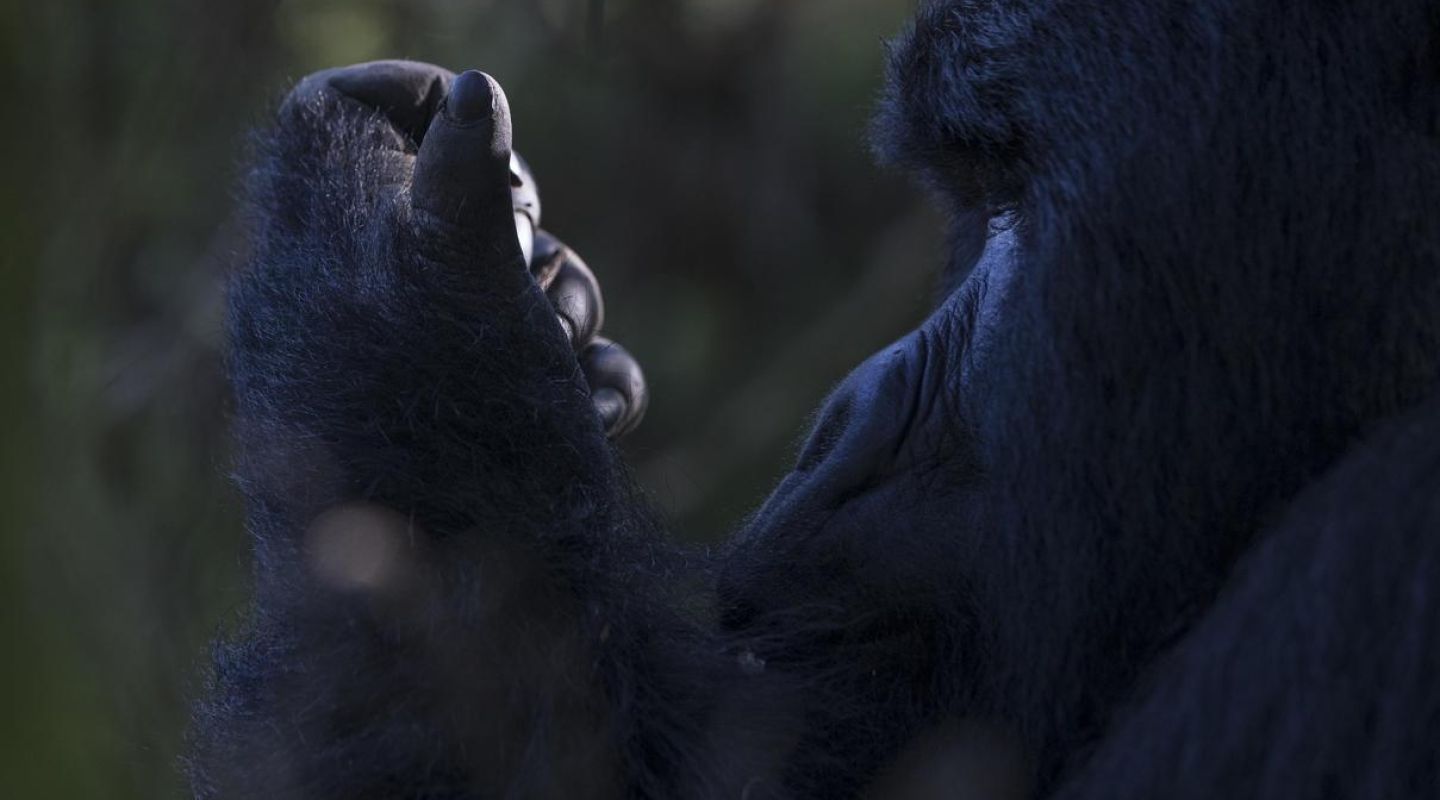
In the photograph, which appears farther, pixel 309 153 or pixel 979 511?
pixel 309 153

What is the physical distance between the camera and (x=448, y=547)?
4.24ft

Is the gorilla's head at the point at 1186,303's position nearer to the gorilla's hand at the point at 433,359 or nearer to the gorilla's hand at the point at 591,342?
the gorilla's hand at the point at 433,359

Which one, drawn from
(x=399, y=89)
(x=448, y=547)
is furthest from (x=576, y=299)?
(x=448, y=547)

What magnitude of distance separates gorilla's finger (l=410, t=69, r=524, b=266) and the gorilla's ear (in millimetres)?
374

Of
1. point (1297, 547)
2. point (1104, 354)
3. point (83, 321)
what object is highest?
point (83, 321)

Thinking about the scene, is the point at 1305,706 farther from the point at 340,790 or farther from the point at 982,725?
the point at 340,790

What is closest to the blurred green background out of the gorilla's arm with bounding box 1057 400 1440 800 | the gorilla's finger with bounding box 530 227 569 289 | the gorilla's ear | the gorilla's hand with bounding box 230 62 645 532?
the gorilla's finger with bounding box 530 227 569 289

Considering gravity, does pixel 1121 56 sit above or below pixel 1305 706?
above

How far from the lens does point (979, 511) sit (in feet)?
4.33

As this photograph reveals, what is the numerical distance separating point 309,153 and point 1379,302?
41.9 inches

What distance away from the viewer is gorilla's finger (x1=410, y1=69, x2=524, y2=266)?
1301 millimetres

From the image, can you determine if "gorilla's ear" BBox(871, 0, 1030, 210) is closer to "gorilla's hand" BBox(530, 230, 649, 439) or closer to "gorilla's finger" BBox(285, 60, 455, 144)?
"gorilla's hand" BBox(530, 230, 649, 439)

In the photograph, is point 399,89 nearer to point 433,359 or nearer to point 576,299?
point 576,299

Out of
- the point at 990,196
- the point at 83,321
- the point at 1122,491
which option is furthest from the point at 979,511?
the point at 83,321
